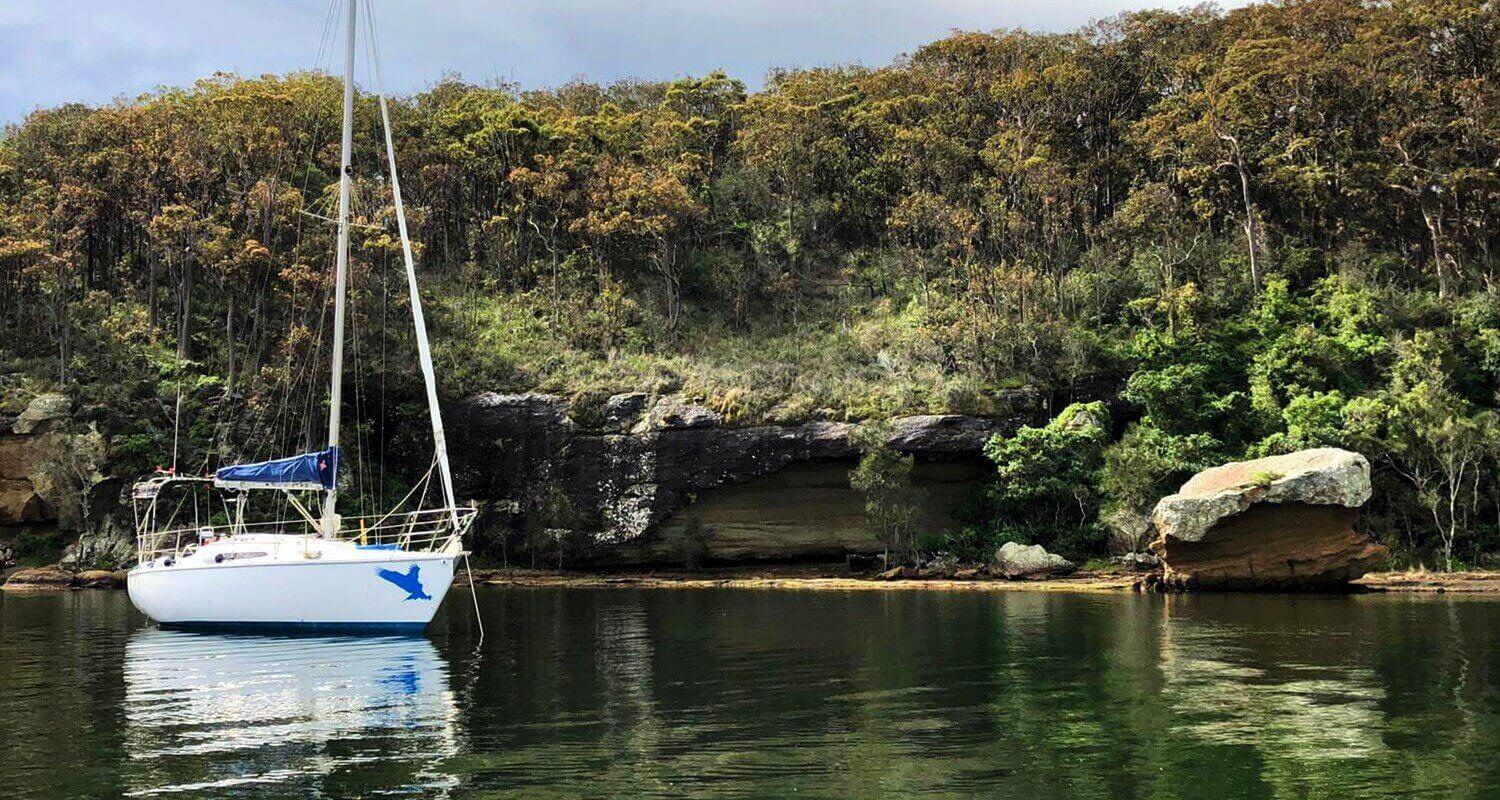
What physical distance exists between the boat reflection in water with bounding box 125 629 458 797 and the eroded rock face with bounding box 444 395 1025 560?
2461cm

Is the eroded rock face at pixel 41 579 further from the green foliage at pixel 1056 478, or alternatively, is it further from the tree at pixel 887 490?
the green foliage at pixel 1056 478

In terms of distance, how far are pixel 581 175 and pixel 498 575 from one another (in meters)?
23.0

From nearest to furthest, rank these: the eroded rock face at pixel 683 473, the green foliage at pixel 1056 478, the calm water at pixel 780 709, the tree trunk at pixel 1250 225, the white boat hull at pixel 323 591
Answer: the calm water at pixel 780 709 < the white boat hull at pixel 323 591 < the green foliage at pixel 1056 478 < the eroded rock face at pixel 683 473 < the tree trunk at pixel 1250 225

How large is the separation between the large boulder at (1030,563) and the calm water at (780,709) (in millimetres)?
14304

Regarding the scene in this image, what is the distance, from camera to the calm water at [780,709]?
44.5 feet

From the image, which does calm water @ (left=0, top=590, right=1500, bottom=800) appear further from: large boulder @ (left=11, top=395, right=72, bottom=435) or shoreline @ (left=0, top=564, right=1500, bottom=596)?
large boulder @ (left=11, top=395, right=72, bottom=435)

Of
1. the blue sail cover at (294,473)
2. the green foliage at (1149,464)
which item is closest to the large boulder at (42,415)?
the blue sail cover at (294,473)

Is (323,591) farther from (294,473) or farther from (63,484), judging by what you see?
(63,484)

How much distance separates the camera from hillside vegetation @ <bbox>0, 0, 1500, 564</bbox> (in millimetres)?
49406

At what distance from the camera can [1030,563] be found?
46438 mm

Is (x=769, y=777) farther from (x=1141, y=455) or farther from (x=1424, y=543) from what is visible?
(x=1424, y=543)

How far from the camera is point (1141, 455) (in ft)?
152

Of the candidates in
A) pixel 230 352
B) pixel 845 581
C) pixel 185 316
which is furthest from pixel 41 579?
pixel 845 581

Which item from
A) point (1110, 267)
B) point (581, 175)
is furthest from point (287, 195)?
point (1110, 267)
